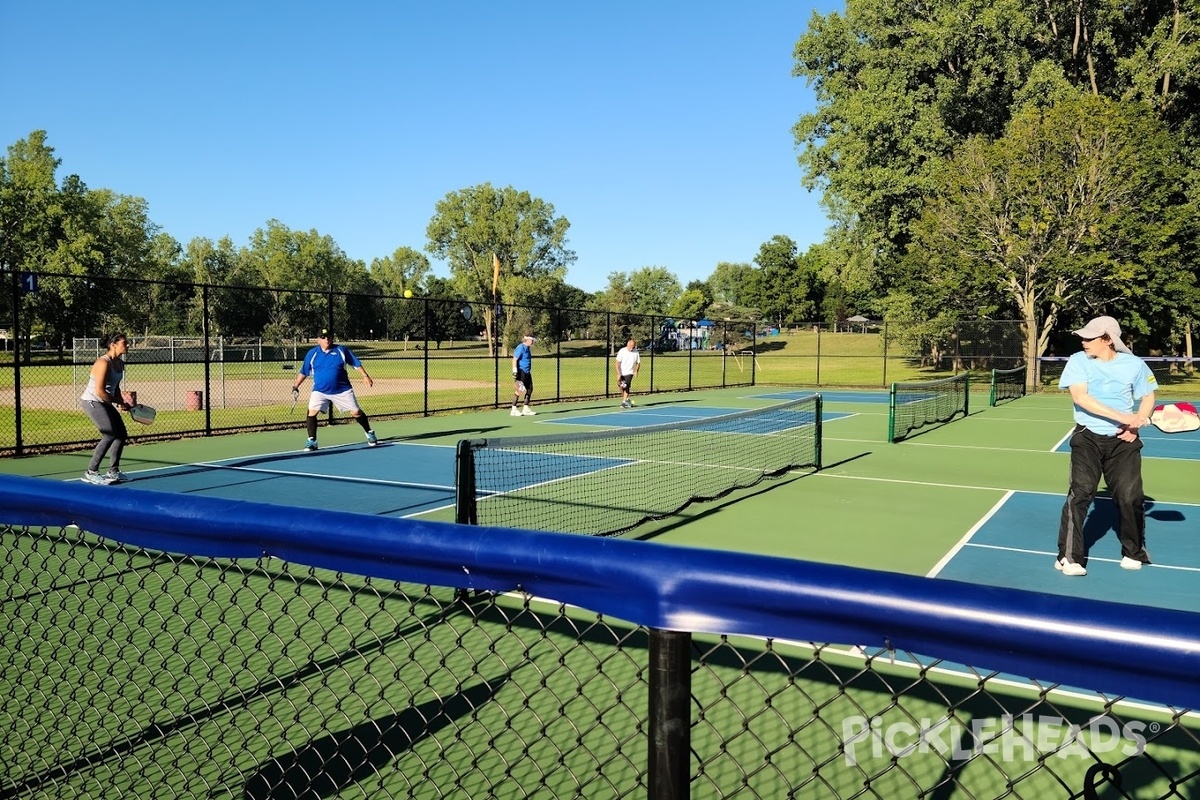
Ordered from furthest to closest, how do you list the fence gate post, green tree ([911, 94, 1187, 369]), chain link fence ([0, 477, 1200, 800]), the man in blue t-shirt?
1. green tree ([911, 94, 1187, 369])
2. the man in blue t-shirt
3. the fence gate post
4. chain link fence ([0, 477, 1200, 800])

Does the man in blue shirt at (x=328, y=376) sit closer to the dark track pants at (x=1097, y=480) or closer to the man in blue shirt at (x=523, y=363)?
the man in blue shirt at (x=523, y=363)

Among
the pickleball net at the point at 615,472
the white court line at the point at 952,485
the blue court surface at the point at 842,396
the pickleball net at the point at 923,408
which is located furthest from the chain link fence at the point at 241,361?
the white court line at the point at 952,485

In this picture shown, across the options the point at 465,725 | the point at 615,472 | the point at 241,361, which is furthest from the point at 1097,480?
the point at 241,361

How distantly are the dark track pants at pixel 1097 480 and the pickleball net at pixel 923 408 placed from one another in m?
8.60

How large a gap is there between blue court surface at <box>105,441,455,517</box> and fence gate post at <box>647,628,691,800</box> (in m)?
7.67

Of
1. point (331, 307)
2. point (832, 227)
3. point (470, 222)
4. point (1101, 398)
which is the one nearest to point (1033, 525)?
point (1101, 398)

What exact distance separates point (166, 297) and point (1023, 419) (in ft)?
224

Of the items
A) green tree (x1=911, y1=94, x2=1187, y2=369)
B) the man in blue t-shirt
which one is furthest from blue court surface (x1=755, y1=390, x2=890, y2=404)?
the man in blue t-shirt

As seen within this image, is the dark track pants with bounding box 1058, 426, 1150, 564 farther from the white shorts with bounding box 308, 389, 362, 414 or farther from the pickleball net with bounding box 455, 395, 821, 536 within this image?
the white shorts with bounding box 308, 389, 362, 414

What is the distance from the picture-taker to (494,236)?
7619 cm

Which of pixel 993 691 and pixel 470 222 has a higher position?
pixel 470 222

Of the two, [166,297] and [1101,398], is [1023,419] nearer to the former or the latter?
[1101,398]

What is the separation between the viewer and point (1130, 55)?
119 feet

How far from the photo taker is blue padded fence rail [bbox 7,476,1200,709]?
1172 millimetres
